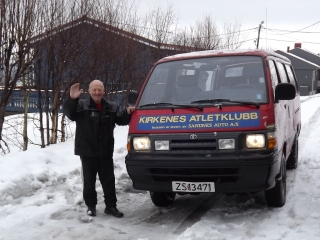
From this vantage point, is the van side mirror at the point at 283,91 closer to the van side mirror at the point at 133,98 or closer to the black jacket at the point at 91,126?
the van side mirror at the point at 133,98

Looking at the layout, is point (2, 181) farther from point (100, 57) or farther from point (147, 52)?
point (147, 52)

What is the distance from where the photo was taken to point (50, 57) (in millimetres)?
9727

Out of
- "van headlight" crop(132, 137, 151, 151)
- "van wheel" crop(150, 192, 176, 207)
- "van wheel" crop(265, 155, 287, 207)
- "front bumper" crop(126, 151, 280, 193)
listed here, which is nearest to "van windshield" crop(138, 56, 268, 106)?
"van headlight" crop(132, 137, 151, 151)

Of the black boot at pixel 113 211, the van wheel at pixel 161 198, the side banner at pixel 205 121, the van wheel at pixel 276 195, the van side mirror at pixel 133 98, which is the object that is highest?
the van side mirror at pixel 133 98

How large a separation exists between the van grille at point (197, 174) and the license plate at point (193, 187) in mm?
46

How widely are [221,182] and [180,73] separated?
180 centimetres

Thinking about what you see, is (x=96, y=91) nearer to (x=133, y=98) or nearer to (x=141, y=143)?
(x=133, y=98)

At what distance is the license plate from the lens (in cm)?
497

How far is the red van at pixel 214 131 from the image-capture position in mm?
4898

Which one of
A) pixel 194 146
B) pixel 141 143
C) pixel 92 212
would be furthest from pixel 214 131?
pixel 92 212

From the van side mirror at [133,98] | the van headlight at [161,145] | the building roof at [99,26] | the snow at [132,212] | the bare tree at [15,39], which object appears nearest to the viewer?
the snow at [132,212]

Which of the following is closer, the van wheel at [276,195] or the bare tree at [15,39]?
the van wheel at [276,195]

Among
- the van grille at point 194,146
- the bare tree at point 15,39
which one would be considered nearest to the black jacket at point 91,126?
the van grille at point 194,146

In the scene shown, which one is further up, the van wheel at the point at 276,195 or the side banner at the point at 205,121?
the side banner at the point at 205,121
